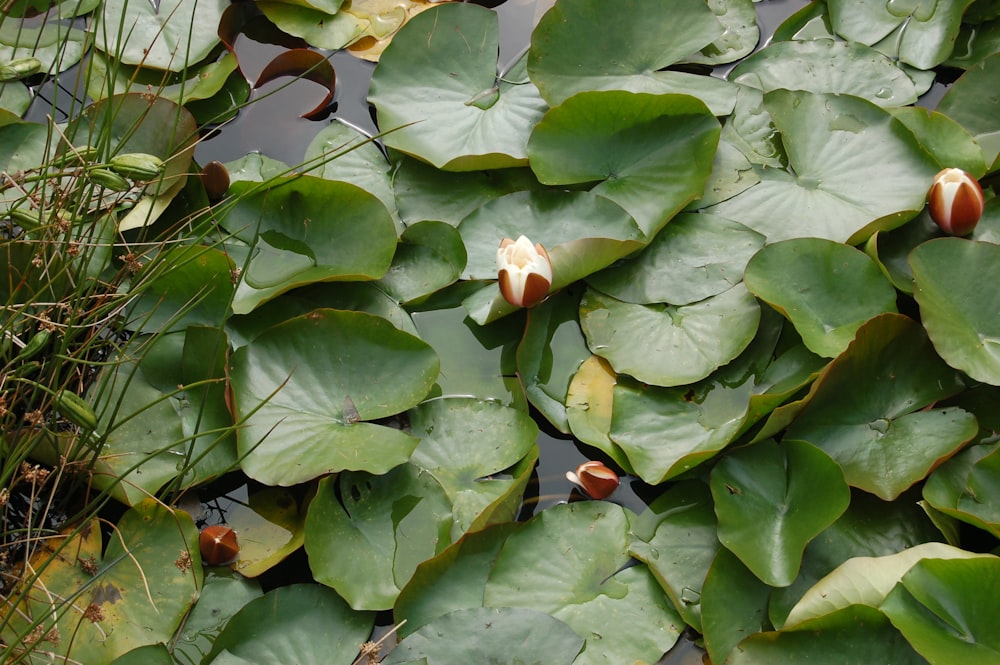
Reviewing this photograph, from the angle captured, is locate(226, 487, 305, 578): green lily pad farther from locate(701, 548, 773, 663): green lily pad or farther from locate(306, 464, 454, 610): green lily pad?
locate(701, 548, 773, 663): green lily pad

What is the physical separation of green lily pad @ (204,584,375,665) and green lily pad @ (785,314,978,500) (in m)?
0.78

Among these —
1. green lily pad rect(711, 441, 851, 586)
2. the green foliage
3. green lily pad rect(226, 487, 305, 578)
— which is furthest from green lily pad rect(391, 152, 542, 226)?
green lily pad rect(711, 441, 851, 586)

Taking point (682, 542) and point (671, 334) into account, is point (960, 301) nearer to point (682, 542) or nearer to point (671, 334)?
point (671, 334)

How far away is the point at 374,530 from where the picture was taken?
145 centimetres

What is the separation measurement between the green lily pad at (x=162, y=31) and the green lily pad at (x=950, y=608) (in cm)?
181

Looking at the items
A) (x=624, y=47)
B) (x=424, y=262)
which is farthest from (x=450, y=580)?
(x=624, y=47)

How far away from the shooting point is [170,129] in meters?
1.83

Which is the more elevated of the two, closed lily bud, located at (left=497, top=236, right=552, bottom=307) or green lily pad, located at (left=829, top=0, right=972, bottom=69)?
green lily pad, located at (left=829, top=0, right=972, bottom=69)

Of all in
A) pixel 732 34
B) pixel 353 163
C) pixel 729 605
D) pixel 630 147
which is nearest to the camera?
pixel 729 605

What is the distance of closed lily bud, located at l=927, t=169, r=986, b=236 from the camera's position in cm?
159

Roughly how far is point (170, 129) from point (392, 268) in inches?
22.3

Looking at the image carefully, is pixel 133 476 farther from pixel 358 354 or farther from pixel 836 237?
pixel 836 237

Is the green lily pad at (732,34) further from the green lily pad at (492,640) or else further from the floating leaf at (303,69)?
the green lily pad at (492,640)

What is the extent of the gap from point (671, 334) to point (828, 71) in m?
0.77
